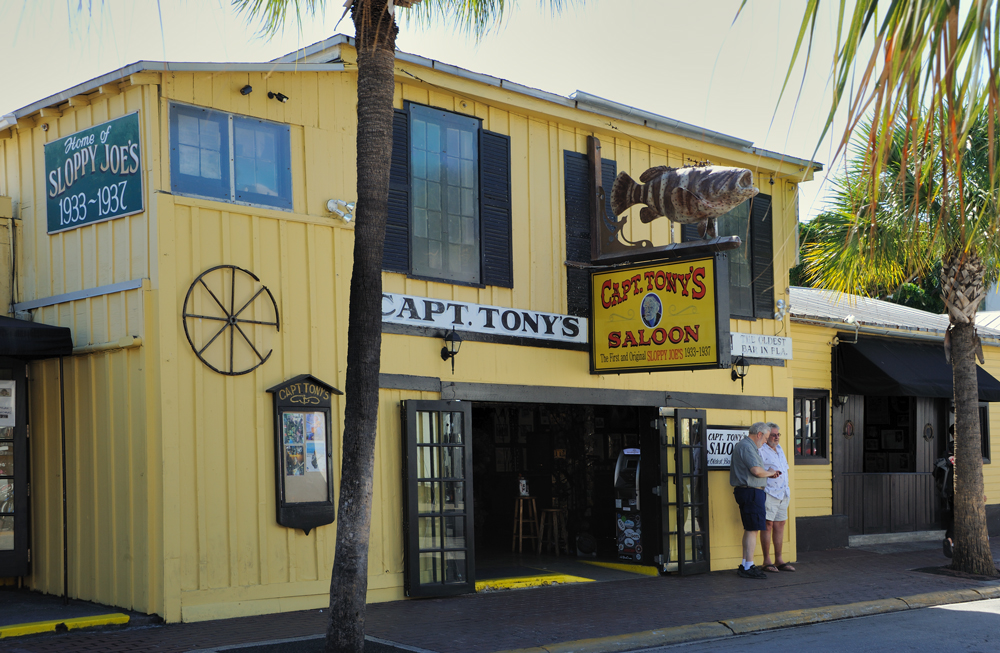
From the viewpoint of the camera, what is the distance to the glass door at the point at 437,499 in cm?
969

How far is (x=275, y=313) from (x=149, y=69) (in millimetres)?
2402

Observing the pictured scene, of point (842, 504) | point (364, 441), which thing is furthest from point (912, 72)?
point (842, 504)

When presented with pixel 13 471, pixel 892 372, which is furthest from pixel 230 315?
pixel 892 372

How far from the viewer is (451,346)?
10195 mm

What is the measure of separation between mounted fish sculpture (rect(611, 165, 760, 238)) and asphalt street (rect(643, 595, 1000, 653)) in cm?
431

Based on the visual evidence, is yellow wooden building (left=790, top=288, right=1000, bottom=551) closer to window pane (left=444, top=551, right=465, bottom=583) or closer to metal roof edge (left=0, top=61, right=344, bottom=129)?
window pane (left=444, top=551, right=465, bottom=583)

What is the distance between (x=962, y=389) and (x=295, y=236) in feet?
27.6

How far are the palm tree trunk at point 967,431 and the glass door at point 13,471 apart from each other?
10.6 metres

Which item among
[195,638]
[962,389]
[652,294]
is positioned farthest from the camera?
[962,389]

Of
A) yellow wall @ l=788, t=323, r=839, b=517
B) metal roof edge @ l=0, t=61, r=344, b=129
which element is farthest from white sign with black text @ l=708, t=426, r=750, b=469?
metal roof edge @ l=0, t=61, r=344, b=129

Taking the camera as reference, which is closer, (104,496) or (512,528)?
(104,496)

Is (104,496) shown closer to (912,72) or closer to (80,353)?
(80,353)

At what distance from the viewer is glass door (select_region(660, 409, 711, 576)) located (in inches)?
468

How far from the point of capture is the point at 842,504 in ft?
51.2
